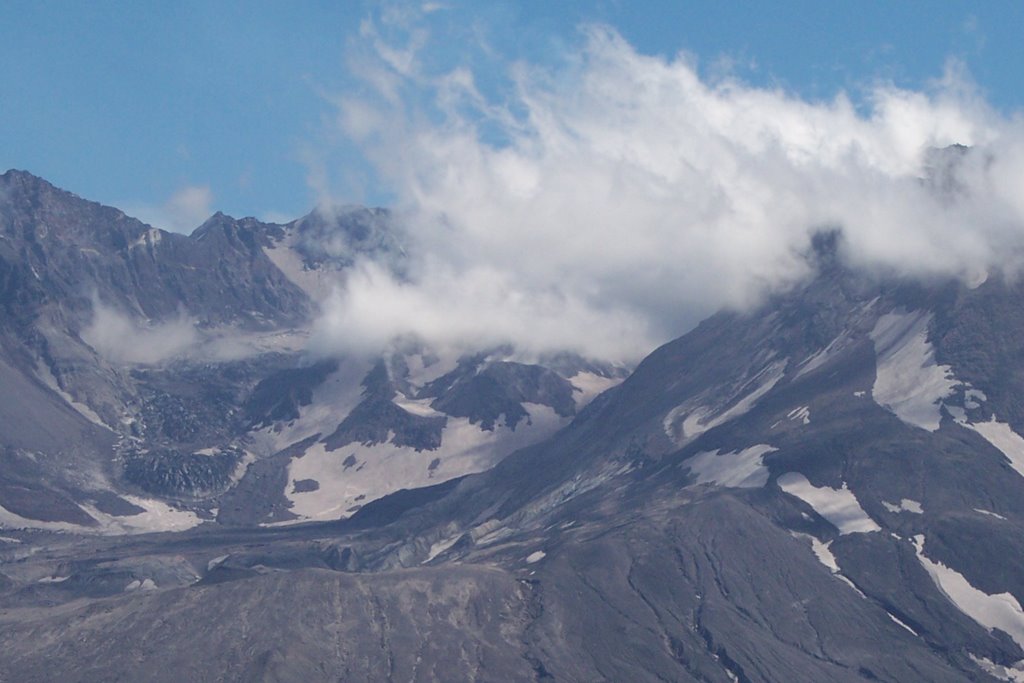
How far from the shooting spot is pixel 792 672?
19875 centimetres

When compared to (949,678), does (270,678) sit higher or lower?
higher

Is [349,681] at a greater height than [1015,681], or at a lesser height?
greater

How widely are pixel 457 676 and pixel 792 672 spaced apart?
4021cm

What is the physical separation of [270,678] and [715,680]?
173 feet

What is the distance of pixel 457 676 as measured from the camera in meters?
200

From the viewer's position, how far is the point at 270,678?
19425cm

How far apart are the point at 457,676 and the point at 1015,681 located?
67146mm

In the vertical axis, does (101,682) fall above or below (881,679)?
above

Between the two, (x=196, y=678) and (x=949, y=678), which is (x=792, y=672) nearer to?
(x=949, y=678)

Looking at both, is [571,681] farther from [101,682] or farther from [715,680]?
[101,682]

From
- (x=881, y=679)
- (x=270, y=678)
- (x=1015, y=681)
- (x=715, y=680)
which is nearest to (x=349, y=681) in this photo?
(x=270, y=678)

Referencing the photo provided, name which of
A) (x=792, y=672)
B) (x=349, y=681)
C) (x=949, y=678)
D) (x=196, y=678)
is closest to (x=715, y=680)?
(x=792, y=672)

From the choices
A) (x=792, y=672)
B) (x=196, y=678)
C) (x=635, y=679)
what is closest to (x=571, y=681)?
(x=635, y=679)

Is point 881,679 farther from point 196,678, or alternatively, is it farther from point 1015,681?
point 196,678
